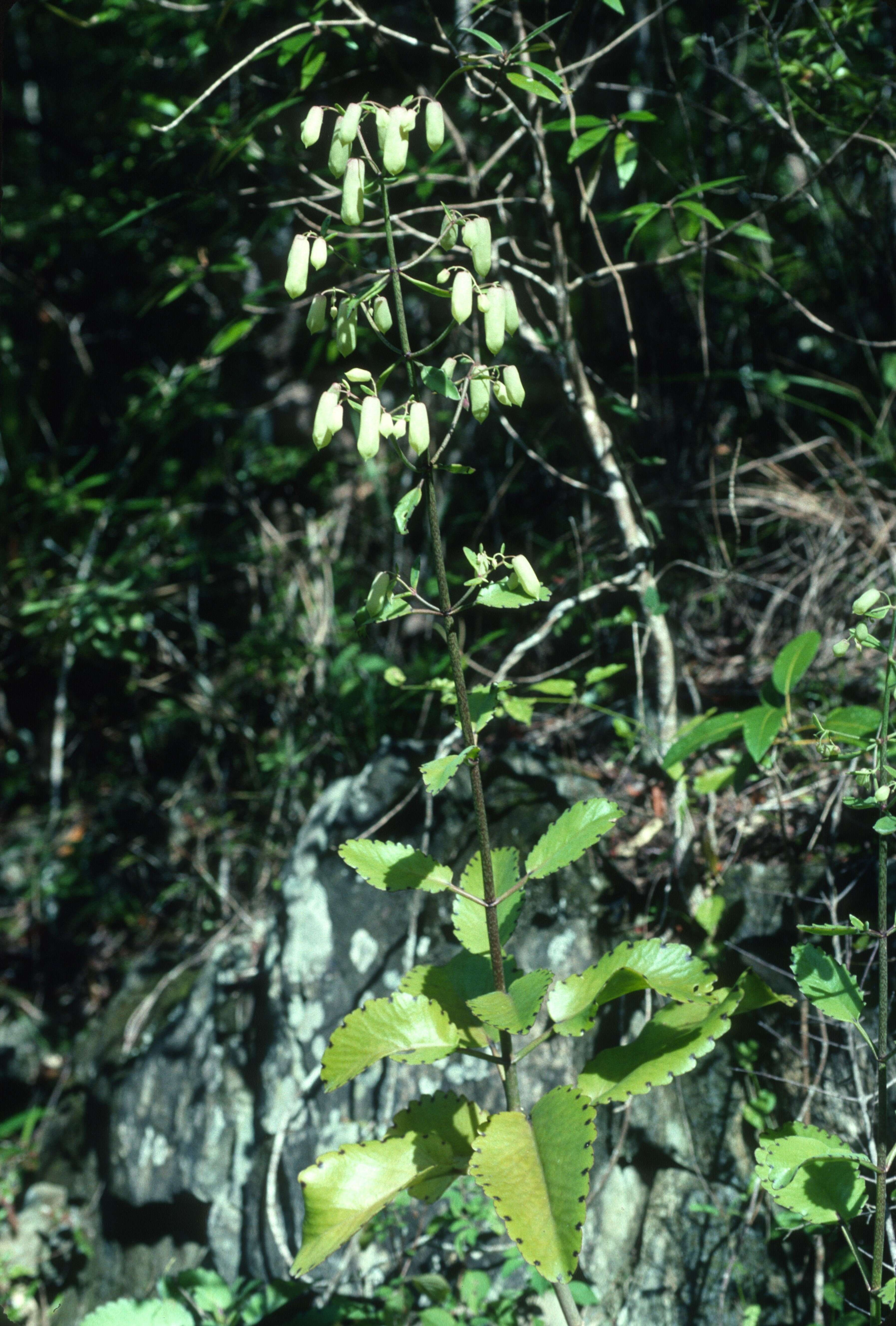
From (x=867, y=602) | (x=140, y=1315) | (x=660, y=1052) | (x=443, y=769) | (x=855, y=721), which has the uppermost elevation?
(x=867, y=602)

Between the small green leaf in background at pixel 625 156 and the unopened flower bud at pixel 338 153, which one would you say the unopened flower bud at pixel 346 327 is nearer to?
the unopened flower bud at pixel 338 153

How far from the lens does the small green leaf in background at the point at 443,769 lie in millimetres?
1201

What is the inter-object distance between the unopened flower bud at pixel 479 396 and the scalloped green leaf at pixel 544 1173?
3.24ft

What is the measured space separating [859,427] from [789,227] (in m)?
0.86

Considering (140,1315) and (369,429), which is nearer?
(369,429)

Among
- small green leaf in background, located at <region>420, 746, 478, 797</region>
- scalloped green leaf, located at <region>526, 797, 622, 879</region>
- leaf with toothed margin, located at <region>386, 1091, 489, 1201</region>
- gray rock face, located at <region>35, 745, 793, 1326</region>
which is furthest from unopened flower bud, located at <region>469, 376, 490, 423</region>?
gray rock face, located at <region>35, 745, 793, 1326</region>

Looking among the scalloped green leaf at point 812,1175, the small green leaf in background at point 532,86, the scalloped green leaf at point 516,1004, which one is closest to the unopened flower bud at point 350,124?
the small green leaf in background at point 532,86

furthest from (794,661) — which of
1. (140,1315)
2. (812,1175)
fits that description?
(140,1315)

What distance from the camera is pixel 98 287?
4.28 meters

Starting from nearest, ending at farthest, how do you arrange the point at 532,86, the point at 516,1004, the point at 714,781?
the point at 516,1004 → the point at 532,86 → the point at 714,781

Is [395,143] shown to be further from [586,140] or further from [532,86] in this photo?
[586,140]

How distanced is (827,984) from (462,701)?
0.72 m

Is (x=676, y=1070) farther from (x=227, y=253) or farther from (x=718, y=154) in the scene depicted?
(x=227, y=253)

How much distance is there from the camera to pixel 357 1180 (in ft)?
4.54
